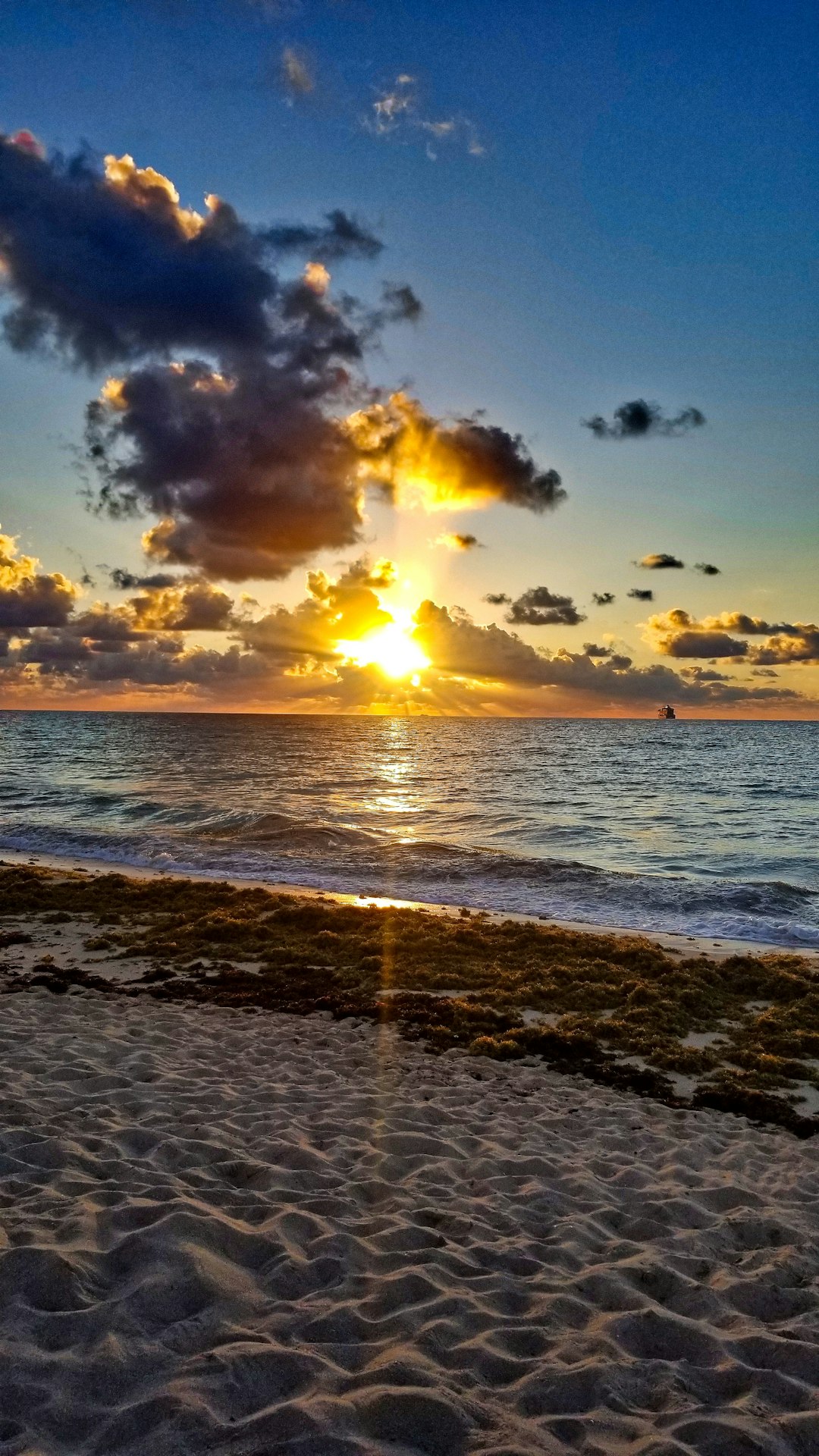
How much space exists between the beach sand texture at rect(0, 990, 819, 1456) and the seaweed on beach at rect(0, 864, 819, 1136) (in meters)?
1.78

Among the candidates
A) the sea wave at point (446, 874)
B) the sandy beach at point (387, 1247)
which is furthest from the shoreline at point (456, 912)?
the sandy beach at point (387, 1247)

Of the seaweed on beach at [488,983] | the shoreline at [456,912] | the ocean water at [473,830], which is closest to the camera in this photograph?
Result: the seaweed on beach at [488,983]

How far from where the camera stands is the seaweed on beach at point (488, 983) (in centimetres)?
1047

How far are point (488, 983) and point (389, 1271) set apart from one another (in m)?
8.52

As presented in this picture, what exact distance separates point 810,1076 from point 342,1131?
6.32 m

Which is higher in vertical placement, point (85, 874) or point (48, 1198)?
point (48, 1198)

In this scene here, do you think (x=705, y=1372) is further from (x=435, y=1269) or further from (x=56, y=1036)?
(x=56, y=1036)

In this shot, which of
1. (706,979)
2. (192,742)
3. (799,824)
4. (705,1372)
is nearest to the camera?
(705,1372)

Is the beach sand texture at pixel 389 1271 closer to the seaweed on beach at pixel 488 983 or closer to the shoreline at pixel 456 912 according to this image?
the seaweed on beach at pixel 488 983

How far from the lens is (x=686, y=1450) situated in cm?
394

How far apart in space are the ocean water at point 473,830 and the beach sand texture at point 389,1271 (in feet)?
43.7

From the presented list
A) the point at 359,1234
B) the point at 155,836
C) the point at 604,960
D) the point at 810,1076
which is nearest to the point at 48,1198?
the point at 359,1234

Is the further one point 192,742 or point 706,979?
point 192,742

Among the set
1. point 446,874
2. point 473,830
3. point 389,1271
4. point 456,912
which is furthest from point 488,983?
point 473,830
